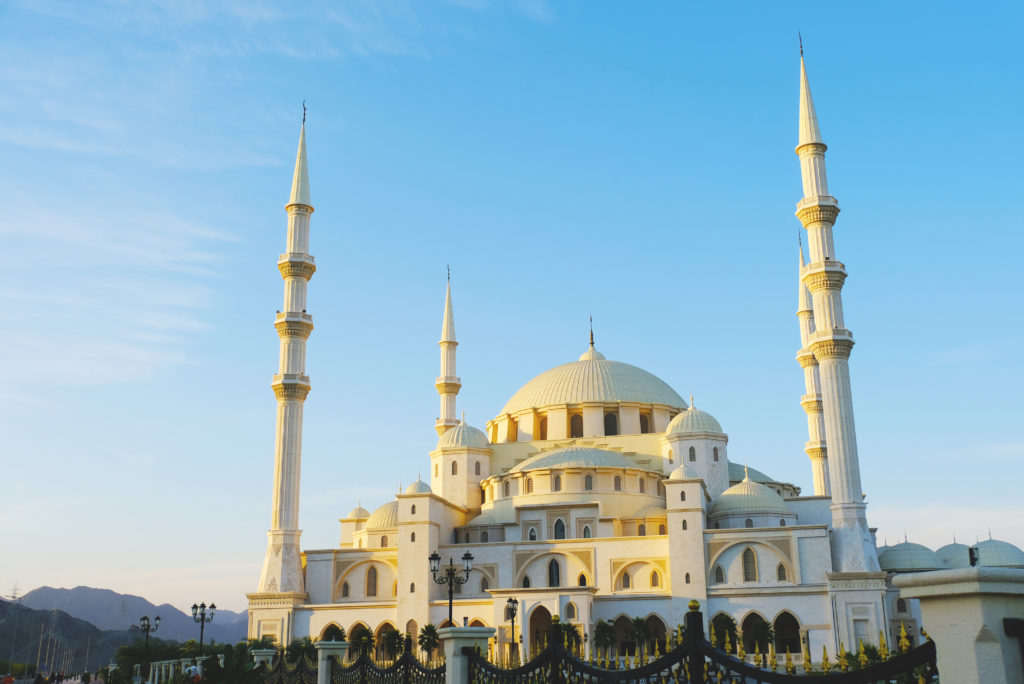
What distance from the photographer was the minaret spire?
114ft

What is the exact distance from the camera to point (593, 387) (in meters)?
45.0

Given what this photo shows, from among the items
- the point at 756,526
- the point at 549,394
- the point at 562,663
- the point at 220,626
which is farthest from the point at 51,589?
the point at 562,663

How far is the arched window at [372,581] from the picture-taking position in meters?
36.6

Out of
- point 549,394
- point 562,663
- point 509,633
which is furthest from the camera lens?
point 549,394

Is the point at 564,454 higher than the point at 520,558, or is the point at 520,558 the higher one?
the point at 564,454

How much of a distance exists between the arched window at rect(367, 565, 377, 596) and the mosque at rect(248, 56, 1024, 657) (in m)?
0.04

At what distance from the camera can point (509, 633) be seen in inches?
1245

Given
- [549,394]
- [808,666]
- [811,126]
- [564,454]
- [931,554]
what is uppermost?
[811,126]

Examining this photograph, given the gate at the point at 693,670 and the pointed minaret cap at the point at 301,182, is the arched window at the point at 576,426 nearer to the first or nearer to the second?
the pointed minaret cap at the point at 301,182

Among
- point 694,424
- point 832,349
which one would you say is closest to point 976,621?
point 832,349

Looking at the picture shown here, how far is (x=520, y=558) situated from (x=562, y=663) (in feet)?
94.1

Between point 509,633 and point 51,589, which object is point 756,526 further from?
point 51,589

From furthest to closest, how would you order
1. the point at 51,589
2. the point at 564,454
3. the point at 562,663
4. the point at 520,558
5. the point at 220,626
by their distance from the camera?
the point at 220,626 → the point at 51,589 → the point at 564,454 → the point at 520,558 → the point at 562,663

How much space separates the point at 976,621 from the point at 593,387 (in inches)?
1616
